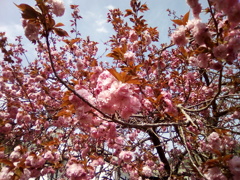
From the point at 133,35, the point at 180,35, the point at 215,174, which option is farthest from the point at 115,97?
the point at 133,35

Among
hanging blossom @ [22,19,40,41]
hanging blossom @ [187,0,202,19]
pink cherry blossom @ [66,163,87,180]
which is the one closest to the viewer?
hanging blossom @ [22,19,40,41]

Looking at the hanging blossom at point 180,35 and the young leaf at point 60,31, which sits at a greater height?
the hanging blossom at point 180,35

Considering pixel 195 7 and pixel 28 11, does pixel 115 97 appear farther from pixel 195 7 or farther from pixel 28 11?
pixel 195 7

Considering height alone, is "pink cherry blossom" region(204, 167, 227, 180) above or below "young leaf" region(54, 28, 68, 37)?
below

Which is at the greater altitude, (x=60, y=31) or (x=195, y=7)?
(x=195, y=7)

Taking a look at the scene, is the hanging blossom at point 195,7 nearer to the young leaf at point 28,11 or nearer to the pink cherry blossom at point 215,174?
the young leaf at point 28,11

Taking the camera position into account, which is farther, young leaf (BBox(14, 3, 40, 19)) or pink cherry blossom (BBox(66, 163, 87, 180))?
pink cherry blossom (BBox(66, 163, 87, 180))

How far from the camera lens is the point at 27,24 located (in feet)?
4.07

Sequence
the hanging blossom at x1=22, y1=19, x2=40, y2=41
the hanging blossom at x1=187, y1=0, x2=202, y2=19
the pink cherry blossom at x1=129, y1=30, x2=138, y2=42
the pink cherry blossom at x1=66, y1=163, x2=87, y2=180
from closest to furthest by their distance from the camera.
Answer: the hanging blossom at x1=22, y1=19, x2=40, y2=41
the hanging blossom at x1=187, y1=0, x2=202, y2=19
the pink cherry blossom at x1=66, y1=163, x2=87, y2=180
the pink cherry blossom at x1=129, y1=30, x2=138, y2=42

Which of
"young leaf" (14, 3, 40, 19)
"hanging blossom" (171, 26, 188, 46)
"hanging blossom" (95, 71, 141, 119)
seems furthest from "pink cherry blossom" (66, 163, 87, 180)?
"hanging blossom" (171, 26, 188, 46)

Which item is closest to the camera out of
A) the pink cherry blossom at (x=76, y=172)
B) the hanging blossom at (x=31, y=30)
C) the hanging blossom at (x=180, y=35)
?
the hanging blossom at (x=31, y=30)

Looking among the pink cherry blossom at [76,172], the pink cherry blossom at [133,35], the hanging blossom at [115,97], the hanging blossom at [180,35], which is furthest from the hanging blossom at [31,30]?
the pink cherry blossom at [133,35]

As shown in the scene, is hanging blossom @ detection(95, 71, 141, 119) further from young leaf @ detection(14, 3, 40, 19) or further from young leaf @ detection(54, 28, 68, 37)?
young leaf @ detection(14, 3, 40, 19)

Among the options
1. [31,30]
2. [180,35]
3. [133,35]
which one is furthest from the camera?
[133,35]
